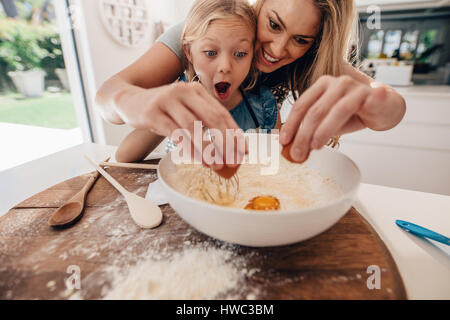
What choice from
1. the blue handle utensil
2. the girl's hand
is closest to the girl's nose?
the girl's hand

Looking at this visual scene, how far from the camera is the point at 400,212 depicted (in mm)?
560

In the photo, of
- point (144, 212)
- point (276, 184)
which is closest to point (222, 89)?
point (276, 184)

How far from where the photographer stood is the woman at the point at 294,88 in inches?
15.7

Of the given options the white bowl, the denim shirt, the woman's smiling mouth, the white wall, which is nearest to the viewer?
the white bowl

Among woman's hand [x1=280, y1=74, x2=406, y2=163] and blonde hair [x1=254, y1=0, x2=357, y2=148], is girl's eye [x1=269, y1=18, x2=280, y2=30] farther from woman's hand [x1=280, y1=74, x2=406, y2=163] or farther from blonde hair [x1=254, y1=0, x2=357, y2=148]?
woman's hand [x1=280, y1=74, x2=406, y2=163]

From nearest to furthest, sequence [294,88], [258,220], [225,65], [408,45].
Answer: [258,220], [225,65], [294,88], [408,45]

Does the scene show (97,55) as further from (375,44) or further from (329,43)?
(375,44)

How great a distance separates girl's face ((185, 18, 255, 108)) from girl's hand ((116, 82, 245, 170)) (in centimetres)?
39

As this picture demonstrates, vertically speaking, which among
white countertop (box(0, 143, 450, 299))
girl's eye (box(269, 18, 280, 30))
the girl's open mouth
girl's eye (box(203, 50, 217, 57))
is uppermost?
girl's eye (box(269, 18, 280, 30))

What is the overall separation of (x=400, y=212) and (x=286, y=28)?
61cm

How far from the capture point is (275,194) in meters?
0.54

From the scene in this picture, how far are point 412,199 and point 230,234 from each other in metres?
0.53

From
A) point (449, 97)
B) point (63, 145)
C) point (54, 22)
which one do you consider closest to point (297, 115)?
point (63, 145)

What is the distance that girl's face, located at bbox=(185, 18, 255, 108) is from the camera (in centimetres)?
74
